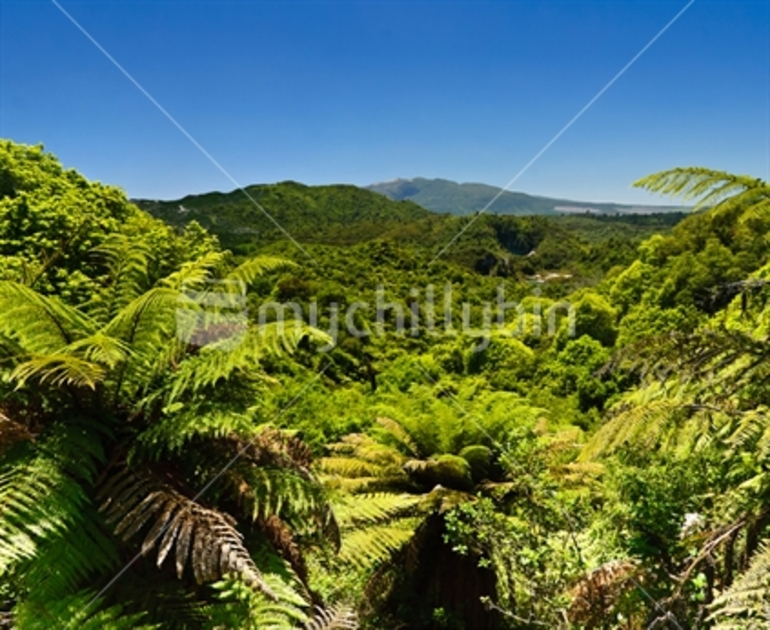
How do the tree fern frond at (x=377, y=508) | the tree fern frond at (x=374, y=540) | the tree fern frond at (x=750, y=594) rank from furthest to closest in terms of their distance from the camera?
Answer: the tree fern frond at (x=374, y=540)
the tree fern frond at (x=377, y=508)
the tree fern frond at (x=750, y=594)

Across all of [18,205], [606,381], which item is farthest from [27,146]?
[606,381]

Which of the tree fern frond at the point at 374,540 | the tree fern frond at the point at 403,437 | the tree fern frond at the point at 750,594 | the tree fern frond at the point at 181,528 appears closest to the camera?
the tree fern frond at the point at 181,528

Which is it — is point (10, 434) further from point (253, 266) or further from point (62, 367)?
point (253, 266)

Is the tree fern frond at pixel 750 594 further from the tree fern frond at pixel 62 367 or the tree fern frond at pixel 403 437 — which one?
the tree fern frond at pixel 403 437

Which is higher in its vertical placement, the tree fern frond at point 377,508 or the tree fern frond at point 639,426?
the tree fern frond at point 639,426

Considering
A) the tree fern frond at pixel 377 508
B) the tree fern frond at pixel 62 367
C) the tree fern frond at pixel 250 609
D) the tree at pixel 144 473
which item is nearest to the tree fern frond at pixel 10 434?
the tree at pixel 144 473

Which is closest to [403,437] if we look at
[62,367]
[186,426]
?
[186,426]

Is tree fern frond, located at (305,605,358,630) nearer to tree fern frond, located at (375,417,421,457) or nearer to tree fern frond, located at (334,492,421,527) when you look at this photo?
tree fern frond, located at (334,492,421,527)

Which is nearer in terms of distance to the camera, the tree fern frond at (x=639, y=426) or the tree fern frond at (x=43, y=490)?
the tree fern frond at (x=43, y=490)

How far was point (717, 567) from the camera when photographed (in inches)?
153

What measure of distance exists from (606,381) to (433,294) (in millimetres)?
25995

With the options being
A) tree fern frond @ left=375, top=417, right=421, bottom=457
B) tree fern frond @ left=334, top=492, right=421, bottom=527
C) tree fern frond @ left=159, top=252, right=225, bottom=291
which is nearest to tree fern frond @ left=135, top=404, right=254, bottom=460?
tree fern frond @ left=159, top=252, right=225, bottom=291

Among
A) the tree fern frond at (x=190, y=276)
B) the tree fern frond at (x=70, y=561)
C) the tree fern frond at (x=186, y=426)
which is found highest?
the tree fern frond at (x=190, y=276)

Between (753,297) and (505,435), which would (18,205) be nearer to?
(505,435)
